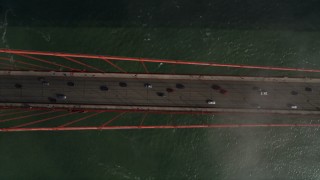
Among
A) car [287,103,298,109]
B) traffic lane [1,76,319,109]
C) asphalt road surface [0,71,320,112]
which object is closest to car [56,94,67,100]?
asphalt road surface [0,71,320,112]

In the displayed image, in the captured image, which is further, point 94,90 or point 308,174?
point 308,174

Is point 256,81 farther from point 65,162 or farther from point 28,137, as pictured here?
point 28,137

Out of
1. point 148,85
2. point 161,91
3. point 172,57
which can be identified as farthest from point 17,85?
point 172,57

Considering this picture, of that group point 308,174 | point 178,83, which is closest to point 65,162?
point 178,83

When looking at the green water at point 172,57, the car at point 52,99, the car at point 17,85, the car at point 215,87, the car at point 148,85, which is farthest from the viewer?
the green water at point 172,57

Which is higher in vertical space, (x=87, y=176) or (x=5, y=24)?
(x=5, y=24)

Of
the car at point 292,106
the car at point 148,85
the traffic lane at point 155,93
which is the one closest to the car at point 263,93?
the traffic lane at point 155,93

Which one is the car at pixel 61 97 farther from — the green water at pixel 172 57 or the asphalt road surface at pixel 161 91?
the green water at pixel 172 57

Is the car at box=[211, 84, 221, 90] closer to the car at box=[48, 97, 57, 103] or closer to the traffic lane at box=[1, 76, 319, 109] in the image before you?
the traffic lane at box=[1, 76, 319, 109]
